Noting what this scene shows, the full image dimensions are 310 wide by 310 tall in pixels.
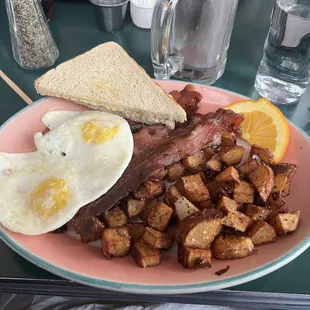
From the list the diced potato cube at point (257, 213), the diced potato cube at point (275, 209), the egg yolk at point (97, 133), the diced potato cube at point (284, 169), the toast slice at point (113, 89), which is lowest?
the diced potato cube at point (275, 209)

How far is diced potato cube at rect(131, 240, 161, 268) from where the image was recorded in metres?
0.88

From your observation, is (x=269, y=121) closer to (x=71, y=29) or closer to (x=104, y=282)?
(x=104, y=282)

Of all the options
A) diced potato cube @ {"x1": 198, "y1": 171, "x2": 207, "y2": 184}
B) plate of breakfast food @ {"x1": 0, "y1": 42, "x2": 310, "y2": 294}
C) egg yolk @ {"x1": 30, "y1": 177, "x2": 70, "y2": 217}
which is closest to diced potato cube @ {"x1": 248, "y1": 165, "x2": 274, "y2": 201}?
plate of breakfast food @ {"x1": 0, "y1": 42, "x2": 310, "y2": 294}

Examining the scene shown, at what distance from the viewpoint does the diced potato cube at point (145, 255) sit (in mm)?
878

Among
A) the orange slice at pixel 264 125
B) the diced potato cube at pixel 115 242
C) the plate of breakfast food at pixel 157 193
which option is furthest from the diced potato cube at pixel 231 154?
the diced potato cube at pixel 115 242

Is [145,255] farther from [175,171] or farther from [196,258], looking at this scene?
[175,171]

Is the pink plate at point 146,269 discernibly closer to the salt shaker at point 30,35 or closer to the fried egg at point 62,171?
the fried egg at point 62,171

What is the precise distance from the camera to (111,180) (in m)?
0.96

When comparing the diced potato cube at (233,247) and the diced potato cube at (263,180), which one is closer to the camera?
the diced potato cube at (233,247)

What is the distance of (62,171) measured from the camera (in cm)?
99

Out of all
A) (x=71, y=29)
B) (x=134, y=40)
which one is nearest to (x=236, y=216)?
(x=134, y=40)

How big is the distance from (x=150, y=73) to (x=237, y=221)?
0.77m

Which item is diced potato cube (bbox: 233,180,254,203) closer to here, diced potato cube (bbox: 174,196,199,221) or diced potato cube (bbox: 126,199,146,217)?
diced potato cube (bbox: 174,196,199,221)

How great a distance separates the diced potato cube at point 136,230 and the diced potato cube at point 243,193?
0.22 meters
